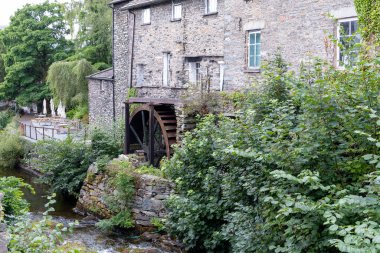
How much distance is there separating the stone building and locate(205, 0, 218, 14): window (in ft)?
0.11

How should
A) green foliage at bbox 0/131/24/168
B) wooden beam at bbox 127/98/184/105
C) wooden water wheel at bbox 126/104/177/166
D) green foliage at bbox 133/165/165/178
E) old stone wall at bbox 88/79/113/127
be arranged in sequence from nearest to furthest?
green foliage at bbox 133/165/165/178 → wooden beam at bbox 127/98/184/105 → wooden water wheel at bbox 126/104/177/166 → green foliage at bbox 0/131/24/168 → old stone wall at bbox 88/79/113/127

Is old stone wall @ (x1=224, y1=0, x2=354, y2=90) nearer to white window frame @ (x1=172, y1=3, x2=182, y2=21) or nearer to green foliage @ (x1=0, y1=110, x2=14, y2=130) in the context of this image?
white window frame @ (x1=172, y1=3, x2=182, y2=21)

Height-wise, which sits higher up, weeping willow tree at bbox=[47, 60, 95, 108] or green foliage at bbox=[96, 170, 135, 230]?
weeping willow tree at bbox=[47, 60, 95, 108]

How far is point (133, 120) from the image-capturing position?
1734 centimetres

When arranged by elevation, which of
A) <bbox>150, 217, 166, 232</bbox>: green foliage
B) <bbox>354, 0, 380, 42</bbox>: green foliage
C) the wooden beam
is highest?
<bbox>354, 0, 380, 42</bbox>: green foliage

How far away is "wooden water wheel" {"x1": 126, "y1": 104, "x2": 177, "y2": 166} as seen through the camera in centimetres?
1497

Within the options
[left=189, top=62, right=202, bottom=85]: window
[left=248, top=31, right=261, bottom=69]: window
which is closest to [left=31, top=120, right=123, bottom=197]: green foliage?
[left=189, top=62, right=202, bottom=85]: window

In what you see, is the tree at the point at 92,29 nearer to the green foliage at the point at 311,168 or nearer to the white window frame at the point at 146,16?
the white window frame at the point at 146,16

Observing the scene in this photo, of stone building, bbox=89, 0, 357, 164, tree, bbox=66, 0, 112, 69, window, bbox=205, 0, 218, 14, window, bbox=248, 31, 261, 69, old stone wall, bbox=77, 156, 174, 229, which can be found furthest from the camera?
tree, bbox=66, 0, 112, 69

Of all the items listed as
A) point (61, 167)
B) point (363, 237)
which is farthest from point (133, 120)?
point (363, 237)

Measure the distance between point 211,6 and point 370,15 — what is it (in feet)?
24.7

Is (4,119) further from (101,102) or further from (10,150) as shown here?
(101,102)

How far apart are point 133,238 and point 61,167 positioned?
5.61 metres

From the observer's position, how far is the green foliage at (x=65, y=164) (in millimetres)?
16359
